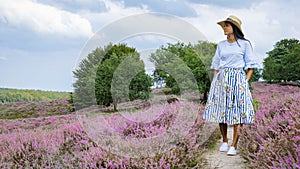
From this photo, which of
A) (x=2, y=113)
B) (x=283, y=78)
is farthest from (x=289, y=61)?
(x=2, y=113)

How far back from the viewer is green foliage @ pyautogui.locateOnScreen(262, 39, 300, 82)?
26.3 m

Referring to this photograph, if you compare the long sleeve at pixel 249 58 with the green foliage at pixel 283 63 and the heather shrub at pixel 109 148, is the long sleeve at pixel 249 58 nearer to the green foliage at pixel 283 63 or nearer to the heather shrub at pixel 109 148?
the heather shrub at pixel 109 148

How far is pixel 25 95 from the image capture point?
30.1 meters

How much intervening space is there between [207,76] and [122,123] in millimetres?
8240

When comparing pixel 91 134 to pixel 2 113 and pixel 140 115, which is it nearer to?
pixel 140 115

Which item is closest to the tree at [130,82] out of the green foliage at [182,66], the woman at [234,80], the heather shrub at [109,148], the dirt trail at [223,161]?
the green foliage at [182,66]

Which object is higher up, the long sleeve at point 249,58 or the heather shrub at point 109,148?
the long sleeve at point 249,58

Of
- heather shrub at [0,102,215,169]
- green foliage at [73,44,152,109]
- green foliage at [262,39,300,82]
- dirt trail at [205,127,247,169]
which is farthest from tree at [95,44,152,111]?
green foliage at [262,39,300,82]

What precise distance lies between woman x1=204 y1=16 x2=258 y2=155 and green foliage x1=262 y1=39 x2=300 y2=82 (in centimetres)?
2350

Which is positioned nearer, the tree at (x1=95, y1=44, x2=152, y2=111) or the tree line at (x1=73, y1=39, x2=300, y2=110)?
the tree line at (x1=73, y1=39, x2=300, y2=110)

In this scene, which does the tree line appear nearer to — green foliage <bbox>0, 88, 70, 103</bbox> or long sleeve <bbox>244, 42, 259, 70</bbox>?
long sleeve <bbox>244, 42, 259, 70</bbox>

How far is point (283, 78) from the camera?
2756cm

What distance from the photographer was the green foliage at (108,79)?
8.54 metres

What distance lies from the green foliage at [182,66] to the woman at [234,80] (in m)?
1.98
